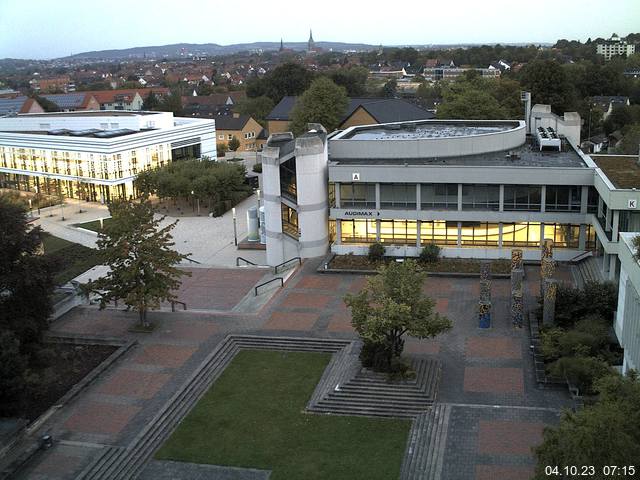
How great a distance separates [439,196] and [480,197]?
219cm

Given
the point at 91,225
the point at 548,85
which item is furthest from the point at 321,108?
the point at 91,225

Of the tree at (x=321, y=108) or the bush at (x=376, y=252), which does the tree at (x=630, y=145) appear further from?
the tree at (x=321, y=108)

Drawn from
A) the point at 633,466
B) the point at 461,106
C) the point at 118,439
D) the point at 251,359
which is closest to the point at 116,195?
the point at 461,106

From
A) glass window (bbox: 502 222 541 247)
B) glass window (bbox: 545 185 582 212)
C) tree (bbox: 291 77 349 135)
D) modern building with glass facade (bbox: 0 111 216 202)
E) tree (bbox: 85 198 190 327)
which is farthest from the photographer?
tree (bbox: 291 77 349 135)

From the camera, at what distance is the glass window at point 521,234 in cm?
3775

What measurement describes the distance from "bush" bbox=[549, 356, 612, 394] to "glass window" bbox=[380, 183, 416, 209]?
1699 centimetres

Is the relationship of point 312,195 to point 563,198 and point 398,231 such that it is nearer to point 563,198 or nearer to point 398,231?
point 398,231

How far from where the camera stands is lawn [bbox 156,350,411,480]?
2041 cm

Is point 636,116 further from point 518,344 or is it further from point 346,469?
point 346,469

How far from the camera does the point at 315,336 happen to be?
1142 inches

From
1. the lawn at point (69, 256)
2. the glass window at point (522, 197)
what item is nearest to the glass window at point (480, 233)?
the glass window at point (522, 197)

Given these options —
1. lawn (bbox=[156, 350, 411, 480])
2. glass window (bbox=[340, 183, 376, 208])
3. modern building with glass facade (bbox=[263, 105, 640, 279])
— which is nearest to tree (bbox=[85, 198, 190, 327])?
lawn (bbox=[156, 350, 411, 480])

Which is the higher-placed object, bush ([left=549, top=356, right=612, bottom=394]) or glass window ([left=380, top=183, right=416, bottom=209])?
glass window ([left=380, top=183, right=416, bottom=209])

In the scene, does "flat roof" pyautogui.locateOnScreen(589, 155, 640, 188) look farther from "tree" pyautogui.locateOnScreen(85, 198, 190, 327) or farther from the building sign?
"tree" pyautogui.locateOnScreen(85, 198, 190, 327)
